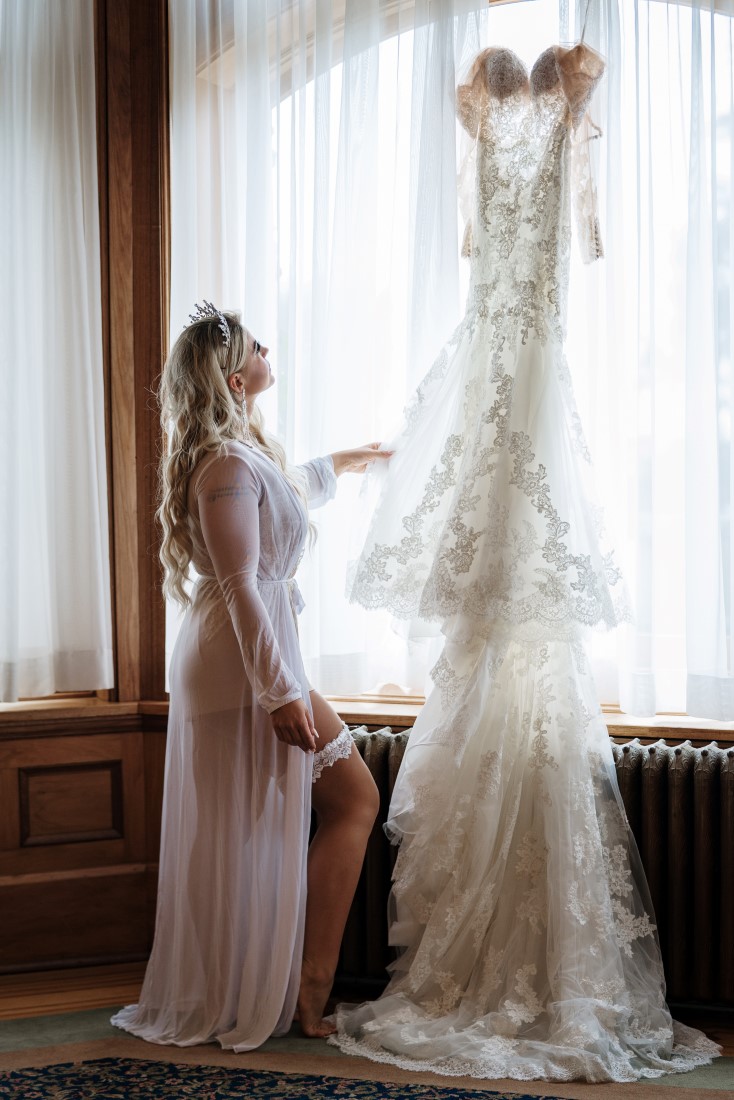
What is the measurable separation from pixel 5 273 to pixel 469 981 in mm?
2143

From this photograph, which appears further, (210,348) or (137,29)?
(137,29)

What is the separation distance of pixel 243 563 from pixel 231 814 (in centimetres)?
58

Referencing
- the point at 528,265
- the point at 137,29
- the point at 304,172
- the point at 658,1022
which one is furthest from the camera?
the point at 137,29

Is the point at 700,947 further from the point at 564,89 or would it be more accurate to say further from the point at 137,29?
the point at 137,29

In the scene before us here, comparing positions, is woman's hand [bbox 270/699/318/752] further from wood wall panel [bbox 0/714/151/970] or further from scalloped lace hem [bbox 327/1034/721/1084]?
wood wall panel [bbox 0/714/151/970]

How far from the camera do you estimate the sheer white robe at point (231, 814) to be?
219 centimetres

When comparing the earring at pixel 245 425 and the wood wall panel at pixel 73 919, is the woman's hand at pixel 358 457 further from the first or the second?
the wood wall panel at pixel 73 919

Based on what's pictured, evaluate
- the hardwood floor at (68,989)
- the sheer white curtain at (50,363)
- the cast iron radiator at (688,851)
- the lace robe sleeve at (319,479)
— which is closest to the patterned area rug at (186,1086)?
the hardwood floor at (68,989)

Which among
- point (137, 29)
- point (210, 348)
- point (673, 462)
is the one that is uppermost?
point (137, 29)

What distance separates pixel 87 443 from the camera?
2785 mm

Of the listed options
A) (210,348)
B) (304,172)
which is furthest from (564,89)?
(210,348)

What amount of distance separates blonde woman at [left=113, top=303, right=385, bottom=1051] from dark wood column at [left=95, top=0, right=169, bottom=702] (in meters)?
0.53

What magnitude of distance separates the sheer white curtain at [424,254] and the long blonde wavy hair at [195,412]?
35 centimetres

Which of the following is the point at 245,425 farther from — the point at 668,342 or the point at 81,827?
the point at 81,827
